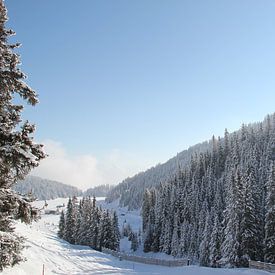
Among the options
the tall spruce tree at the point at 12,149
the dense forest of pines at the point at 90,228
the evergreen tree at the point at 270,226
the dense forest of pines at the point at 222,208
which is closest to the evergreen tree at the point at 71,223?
the dense forest of pines at the point at 90,228

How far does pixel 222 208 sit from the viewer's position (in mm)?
105062

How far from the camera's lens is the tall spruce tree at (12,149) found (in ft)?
31.5

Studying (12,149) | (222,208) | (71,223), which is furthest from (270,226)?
(71,223)

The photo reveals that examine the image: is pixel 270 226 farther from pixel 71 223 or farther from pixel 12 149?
pixel 71 223

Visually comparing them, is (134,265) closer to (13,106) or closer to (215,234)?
(215,234)

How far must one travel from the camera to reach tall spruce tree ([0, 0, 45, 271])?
9.61 metres

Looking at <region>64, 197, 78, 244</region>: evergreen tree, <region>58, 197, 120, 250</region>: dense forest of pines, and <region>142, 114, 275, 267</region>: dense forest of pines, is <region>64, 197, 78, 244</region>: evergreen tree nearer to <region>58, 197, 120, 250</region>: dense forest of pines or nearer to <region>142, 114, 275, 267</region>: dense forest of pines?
<region>58, 197, 120, 250</region>: dense forest of pines

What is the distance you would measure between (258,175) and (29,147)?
116 m

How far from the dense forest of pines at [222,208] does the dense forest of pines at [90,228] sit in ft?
63.3

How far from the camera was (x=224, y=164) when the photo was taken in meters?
142

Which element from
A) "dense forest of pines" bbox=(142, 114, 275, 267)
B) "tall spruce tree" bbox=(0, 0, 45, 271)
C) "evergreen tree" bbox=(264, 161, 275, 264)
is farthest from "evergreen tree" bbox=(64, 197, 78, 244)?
"tall spruce tree" bbox=(0, 0, 45, 271)

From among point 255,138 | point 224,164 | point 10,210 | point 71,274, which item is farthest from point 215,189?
point 10,210

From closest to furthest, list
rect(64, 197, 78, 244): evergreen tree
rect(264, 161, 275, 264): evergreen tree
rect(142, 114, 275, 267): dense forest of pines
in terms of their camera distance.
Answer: rect(264, 161, 275, 264): evergreen tree → rect(142, 114, 275, 267): dense forest of pines → rect(64, 197, 78, 244): evergreen tree

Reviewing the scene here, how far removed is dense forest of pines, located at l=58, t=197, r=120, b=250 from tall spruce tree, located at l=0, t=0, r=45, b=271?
78506 mm
